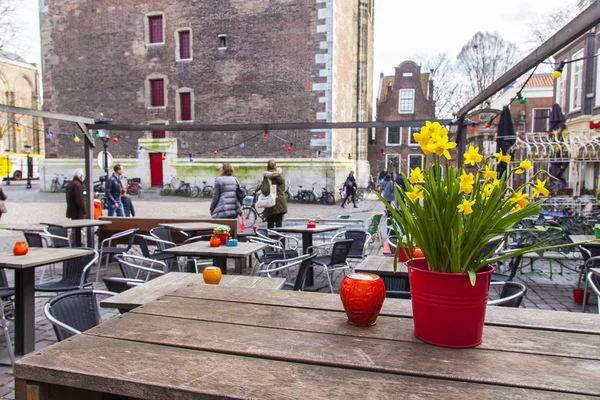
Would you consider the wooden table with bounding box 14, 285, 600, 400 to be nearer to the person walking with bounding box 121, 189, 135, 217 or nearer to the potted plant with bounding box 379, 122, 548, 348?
the potted plant with bounding box 379, 122, 548, 348

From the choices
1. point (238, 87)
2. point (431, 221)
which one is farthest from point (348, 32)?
point (431, 221)

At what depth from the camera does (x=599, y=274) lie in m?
3.62

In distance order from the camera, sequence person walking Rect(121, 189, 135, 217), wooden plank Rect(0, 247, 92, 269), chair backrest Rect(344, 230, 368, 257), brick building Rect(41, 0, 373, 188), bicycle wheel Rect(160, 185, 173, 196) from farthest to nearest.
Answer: bicycle wheel Rect(160, 185, 173, 196)
brick building Rect(41, 0, 373, 188)
person walking Rect(121, 189, 135, 217)
chair backrest Rect(344, 230, 368, 257)
wooden plank Rect(0, 247, 92, 269)

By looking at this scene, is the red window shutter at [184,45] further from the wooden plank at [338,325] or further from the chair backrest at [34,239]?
the wooden plank at [338,325]

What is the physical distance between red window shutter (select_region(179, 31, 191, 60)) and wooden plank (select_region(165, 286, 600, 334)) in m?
22.0

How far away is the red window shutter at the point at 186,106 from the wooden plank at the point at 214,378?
22229 millimetres

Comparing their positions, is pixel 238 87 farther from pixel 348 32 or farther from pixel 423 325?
pixel 423 325

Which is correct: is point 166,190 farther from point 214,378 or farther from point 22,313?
point 214,378

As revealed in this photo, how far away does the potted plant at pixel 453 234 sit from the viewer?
1.50 meters

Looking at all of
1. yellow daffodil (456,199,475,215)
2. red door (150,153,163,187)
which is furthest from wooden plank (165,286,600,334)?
red door (150,153,163,187)

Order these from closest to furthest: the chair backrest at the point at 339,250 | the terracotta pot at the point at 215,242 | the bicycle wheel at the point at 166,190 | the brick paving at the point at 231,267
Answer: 1. the brick paving at the point at 231,267
2. the terracotta pot at the point at 215,242
3. the chair backrest at the point at 339,250
4. the bicycle wheel at the point at 166,190

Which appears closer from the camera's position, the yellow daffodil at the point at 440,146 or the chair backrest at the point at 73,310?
the yellow daffodil at the point at 440,146

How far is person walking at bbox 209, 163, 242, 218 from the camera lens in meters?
7.88

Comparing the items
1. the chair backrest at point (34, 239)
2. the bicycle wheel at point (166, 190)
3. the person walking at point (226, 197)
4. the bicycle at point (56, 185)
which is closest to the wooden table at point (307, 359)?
the chair backrest at point (34, 239)
